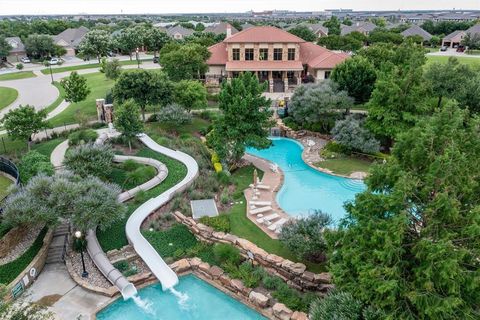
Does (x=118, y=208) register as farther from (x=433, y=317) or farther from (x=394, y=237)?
(x=433, y=317)

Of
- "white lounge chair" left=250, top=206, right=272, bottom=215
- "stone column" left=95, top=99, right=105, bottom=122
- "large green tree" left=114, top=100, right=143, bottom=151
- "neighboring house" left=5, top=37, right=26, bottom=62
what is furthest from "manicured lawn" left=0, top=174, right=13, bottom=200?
"neighboring house" left=5, top=37, right=26, bottom=62

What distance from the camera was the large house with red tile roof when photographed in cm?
4631

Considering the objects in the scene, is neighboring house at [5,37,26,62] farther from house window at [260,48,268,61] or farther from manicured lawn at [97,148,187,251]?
manicured lawn at [97,148,187,251]

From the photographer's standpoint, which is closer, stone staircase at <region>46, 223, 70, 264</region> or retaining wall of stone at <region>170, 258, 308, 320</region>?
retaining wall of stone at <region>170, 258, 308, 320</region>

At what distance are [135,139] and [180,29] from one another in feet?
275

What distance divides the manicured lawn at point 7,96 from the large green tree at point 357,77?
35420 mm

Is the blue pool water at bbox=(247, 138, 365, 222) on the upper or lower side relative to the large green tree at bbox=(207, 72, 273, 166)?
lower

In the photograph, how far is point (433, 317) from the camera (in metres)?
9.78

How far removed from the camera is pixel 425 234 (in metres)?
10.6

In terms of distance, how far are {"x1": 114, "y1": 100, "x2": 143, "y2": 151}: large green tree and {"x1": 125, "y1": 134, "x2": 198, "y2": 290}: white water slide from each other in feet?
9.28

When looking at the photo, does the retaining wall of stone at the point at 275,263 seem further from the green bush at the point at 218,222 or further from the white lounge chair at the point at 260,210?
the white lounge chair at the point at 260,210

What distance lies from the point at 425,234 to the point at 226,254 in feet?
27.6

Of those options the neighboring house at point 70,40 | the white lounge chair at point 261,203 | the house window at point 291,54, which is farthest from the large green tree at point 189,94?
the neighboring house at point 70,40

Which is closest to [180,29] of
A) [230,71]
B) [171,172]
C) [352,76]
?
[230,71]
